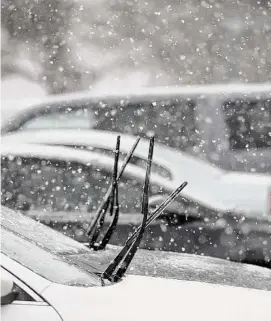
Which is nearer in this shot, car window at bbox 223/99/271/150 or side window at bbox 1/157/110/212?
side window at bbox 1/157/110/212

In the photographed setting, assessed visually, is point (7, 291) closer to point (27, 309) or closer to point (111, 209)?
point (27, 309)

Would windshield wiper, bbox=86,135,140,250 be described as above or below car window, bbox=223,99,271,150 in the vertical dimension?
below

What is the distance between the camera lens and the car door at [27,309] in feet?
7.21

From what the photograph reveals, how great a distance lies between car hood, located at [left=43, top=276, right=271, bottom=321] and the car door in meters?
0.03

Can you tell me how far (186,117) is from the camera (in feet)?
21.1

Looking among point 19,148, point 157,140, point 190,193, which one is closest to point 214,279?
point 190,193

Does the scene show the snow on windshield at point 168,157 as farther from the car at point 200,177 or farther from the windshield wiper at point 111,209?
the windshield wiper at point 111,209

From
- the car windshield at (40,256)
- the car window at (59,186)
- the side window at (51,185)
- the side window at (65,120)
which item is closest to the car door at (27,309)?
the car windshield at (40,256)

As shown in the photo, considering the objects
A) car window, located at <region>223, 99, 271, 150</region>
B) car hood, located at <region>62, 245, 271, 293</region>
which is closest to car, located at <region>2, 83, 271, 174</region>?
car window, located at <region>223, 99, 271, 150</region>

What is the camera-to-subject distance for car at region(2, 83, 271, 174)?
6230 millimetres

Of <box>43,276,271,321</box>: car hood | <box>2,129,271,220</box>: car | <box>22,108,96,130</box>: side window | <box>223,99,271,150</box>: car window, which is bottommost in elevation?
<box>43,276,271,321</box>: car hood

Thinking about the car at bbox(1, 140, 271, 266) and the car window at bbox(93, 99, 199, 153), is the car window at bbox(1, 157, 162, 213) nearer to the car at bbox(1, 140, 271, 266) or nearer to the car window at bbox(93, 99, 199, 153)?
the car at bbox(1, 140, 271, 266)

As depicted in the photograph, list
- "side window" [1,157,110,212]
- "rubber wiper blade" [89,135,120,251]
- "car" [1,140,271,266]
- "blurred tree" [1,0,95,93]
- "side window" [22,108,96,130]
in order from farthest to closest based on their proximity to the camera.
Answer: "blurred tree" [1,0,95,93] < "side window" [22,108,96,130] < "side window" [1,157,110,212] < "car" [1,140,271,266] < "rubber wiper blade" [89,135,120,251]

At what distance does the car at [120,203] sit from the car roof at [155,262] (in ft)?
4.43
